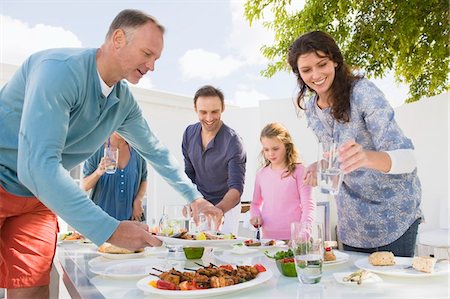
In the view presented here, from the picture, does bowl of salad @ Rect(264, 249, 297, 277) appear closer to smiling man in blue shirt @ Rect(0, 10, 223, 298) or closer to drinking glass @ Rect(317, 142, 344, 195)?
drinking glass @ Rect(317, 142, 344, 195)

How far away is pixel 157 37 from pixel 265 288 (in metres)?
1.08

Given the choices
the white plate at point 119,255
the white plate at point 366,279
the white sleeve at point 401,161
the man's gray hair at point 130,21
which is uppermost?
the man's gray hair at point 130,21

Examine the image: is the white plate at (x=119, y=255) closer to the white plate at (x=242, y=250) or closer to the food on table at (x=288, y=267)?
the white plate at (x=242, y=250)

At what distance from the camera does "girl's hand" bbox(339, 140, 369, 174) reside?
4.83 feet

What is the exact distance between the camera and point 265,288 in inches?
50.5

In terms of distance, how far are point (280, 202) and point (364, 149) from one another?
4.73ft

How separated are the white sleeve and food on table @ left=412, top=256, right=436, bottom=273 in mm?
384

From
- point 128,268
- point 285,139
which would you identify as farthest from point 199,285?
point 285,139

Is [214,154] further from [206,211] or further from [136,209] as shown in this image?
[206,211]

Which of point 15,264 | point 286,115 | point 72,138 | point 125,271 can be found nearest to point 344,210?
point 125,271

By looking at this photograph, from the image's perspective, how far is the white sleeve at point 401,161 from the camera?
1639 mm

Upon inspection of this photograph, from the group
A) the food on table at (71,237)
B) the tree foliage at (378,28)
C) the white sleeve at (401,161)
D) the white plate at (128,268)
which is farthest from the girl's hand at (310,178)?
the tree foliage at (378,28)

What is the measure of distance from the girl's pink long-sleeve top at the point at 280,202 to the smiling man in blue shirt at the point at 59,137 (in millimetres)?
1161

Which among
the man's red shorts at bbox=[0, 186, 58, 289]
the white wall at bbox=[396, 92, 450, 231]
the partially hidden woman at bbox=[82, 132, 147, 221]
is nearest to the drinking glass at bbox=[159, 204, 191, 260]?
the man's red shorts at bbox=[0, 186, 58, 289]
